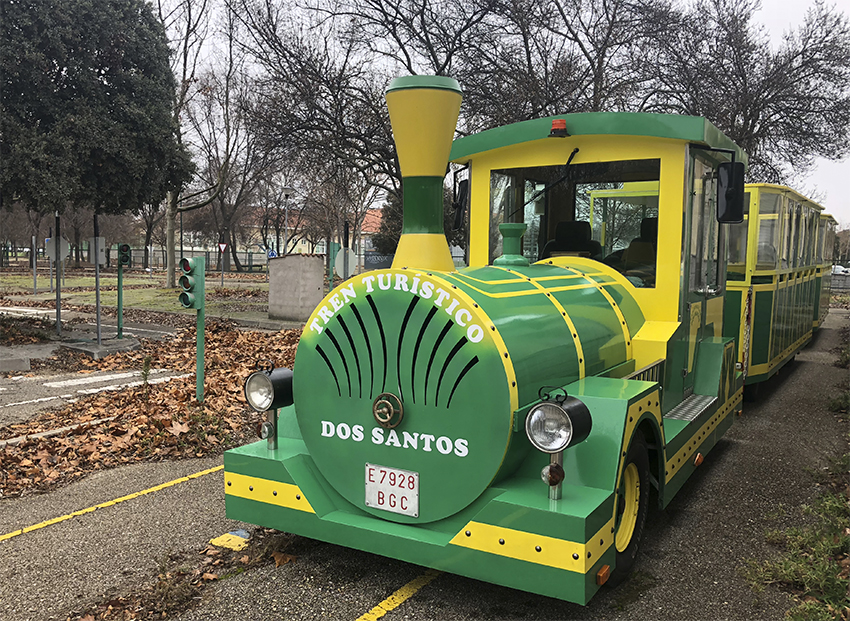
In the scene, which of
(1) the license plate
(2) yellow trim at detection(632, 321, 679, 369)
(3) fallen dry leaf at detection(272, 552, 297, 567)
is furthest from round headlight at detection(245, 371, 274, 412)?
(2) yellow trim at detection(632, 321, 679, 369)

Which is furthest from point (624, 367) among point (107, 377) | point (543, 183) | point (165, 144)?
point (165, 144)

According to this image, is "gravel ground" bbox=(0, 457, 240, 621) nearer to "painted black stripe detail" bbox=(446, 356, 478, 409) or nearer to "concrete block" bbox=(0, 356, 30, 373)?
"painted black stripe detail" bbox=(446, 356, 478, 409)

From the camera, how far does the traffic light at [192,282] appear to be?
7477 millimetres

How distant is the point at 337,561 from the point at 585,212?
3.18 m

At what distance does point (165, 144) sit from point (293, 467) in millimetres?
12047

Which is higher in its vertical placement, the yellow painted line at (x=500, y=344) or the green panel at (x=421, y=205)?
the green panel at (x=421, y=205)

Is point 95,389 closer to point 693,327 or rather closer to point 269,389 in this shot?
point 269,389

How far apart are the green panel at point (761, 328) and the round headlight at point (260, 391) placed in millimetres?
6535

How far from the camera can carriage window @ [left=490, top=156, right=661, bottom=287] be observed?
4.99m

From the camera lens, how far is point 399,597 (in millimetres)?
3492

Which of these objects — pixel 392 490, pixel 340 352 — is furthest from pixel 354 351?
pixel 392 490

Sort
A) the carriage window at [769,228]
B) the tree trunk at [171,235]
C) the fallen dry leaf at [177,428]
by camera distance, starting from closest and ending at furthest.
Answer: the fallen dry leaf at [177,428] < the carriage window at [769,228] < the tree trunk at [171,235]

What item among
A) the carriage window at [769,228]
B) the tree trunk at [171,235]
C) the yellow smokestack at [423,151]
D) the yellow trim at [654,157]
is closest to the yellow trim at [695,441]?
the yellow trim at [654,157]

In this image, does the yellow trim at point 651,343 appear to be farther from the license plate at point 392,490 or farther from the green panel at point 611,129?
the license plate at point 392,490
